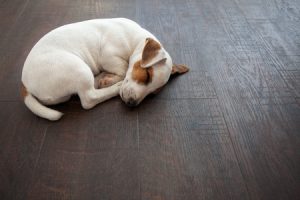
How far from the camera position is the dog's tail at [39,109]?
5.46 ft

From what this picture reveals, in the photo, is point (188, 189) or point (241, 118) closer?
point (188, 189)

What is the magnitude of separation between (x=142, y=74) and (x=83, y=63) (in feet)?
1.24

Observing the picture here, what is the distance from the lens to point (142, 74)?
1.69 m

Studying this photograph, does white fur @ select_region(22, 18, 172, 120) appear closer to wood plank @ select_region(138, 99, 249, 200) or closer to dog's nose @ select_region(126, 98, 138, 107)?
dog's nose @ select_region(126, 98, 138, 107)

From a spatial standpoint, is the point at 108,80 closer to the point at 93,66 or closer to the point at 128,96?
the point at 93,66

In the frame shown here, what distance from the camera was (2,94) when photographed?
192cm

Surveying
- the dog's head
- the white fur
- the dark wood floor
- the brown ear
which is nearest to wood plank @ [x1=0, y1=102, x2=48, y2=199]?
the dark wood floor

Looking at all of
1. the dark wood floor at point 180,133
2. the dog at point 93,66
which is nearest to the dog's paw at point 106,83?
the dog at point 93,66

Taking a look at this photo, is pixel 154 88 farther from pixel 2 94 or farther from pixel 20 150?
pixel 2 94

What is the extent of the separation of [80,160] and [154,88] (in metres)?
0.61

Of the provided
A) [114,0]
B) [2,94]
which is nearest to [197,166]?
[2,94]

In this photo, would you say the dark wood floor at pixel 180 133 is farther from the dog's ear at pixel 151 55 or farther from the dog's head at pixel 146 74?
the dog's ear at pixel 151 55

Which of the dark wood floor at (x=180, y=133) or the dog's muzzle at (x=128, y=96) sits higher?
the dog's muzzle at (x=128, y=96)

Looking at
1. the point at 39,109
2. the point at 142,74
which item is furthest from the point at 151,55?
the point at 39,109
